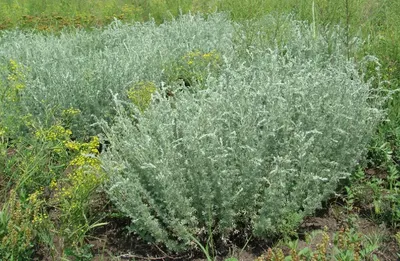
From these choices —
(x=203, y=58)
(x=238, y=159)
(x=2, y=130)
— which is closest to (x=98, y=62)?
(x=203, y=58)

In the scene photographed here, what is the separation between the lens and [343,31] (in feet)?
15.4

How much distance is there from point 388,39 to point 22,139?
10.9ft

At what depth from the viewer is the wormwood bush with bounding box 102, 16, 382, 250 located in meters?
2.71

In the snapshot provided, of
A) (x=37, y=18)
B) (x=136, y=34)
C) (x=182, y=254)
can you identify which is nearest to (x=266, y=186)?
(x=182, y=254)

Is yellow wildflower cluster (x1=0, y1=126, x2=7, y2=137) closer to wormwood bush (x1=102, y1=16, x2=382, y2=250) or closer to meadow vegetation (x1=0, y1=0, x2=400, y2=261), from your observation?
meadow vegetation (x1=0, y1=0, x2=400, y2=261)

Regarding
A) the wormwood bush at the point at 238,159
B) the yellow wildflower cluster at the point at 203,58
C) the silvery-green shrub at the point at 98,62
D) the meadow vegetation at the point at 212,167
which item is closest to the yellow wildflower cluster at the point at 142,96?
the meadow vegetation at the point at 212,167

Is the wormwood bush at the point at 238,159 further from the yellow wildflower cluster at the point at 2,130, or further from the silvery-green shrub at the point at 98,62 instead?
the yellow wildflower cluster at the point at 2,130

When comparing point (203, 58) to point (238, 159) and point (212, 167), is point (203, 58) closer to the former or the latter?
point (238, 159)

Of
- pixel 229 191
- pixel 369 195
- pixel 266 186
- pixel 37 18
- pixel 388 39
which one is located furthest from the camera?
pixel 37 18

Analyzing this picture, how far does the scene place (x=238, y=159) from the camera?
2904mm

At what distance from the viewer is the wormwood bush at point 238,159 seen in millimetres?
2713

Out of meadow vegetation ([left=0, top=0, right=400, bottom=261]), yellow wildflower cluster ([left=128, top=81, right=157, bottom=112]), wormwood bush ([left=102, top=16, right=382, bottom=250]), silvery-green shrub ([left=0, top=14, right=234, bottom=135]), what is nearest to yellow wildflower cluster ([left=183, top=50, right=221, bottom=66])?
silvery-green shrub ([left=0, top=14, right=234, bottom=135])

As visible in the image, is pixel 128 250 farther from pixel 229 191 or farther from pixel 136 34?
pixel 136 34

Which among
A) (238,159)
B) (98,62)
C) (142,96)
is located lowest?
(238,159)
